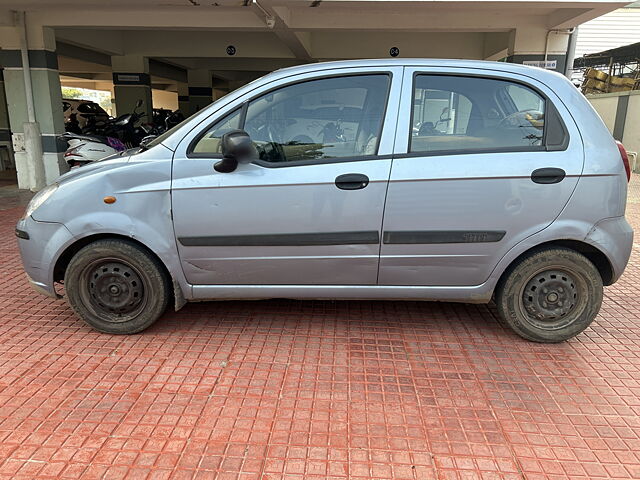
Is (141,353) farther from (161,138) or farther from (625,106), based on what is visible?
(625,106)

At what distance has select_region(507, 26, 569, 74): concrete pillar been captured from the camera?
366 inches

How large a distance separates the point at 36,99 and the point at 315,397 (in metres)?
9.97

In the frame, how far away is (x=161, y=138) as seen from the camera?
335 cm

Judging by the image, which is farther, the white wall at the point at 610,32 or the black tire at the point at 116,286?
the white wall at the point at 610,32

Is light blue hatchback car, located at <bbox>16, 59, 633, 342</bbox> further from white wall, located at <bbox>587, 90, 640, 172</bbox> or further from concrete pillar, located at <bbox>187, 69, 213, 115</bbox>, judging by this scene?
concrete pillar, located at <bbox>187, 69, 213, 115</bbox>

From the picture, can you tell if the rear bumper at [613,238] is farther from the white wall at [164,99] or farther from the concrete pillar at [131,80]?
the white wall at [164,99]

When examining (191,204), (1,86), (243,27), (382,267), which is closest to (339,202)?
(382,267)

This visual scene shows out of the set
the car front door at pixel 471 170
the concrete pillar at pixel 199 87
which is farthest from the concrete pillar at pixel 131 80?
the car front door at pixel 471 170

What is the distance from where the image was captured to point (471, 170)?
3084 mm

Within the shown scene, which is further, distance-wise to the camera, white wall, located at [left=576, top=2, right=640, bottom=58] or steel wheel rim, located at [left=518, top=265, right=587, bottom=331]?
white wall, located at [left=576, top=2, right=640, bottom=58]

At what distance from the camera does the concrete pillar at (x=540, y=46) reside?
929cm

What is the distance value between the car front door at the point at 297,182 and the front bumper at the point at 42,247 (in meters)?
0.84

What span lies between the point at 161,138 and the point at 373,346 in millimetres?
2103

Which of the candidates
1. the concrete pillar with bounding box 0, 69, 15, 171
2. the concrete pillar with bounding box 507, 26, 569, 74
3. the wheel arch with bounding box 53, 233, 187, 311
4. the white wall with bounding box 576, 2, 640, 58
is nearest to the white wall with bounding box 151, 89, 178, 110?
the concrete pillar with bounding box 0, 69, 15, 171
